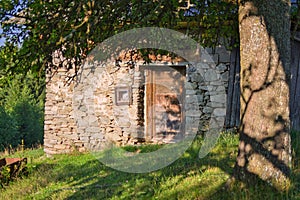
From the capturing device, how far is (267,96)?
321 centimetres

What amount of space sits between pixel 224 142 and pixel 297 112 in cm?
208

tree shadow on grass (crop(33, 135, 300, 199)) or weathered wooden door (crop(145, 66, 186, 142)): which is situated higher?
weathered wooden door (crop(145, 66, 186, 142))

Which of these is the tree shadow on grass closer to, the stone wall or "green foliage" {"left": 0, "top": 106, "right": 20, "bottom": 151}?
the stone wall

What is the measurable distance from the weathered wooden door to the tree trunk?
4.19m

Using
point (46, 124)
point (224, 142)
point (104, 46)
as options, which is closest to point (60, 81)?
point (46, 124)

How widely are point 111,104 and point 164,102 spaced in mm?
1225

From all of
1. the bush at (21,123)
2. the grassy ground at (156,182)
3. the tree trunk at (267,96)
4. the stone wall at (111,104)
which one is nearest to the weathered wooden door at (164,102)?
the stone wall at (111,104)

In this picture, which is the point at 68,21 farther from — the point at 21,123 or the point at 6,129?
the point at 21,123

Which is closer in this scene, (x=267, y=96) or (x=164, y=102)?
(x=267, y=96)

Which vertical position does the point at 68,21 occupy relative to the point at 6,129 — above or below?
above

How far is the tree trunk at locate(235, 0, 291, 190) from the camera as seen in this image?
321cm

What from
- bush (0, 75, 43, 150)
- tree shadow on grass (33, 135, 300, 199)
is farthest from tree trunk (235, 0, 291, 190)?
bush (0, 75, 43, 150)

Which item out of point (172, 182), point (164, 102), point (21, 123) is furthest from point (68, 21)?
point (21, 123)

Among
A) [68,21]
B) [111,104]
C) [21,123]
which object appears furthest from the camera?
[21,123]
